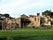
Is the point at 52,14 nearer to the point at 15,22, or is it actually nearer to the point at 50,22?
the point at 50,22

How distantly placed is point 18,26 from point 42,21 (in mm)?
8584

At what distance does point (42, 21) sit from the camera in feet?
263

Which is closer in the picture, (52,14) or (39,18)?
(39,18)

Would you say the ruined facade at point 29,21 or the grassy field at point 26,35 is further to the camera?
the ruined facade at point 29,21

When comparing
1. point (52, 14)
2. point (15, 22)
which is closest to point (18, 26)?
point (15, 22)

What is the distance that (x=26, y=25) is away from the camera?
77625 millimetres

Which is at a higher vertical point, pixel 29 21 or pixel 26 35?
pixel 29 21

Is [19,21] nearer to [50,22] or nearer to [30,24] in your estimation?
[30,24]

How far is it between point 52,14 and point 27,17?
9580mm

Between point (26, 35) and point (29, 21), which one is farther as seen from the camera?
point (29, 21)

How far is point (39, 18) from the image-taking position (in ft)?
260

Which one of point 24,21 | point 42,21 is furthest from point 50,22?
point 24,21

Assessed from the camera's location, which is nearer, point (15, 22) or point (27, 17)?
point (15, 22)

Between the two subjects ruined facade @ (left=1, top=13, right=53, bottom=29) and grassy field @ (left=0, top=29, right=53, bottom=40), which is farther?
ruined facade @ (left=1, top=13, right=53, bottom=29)
